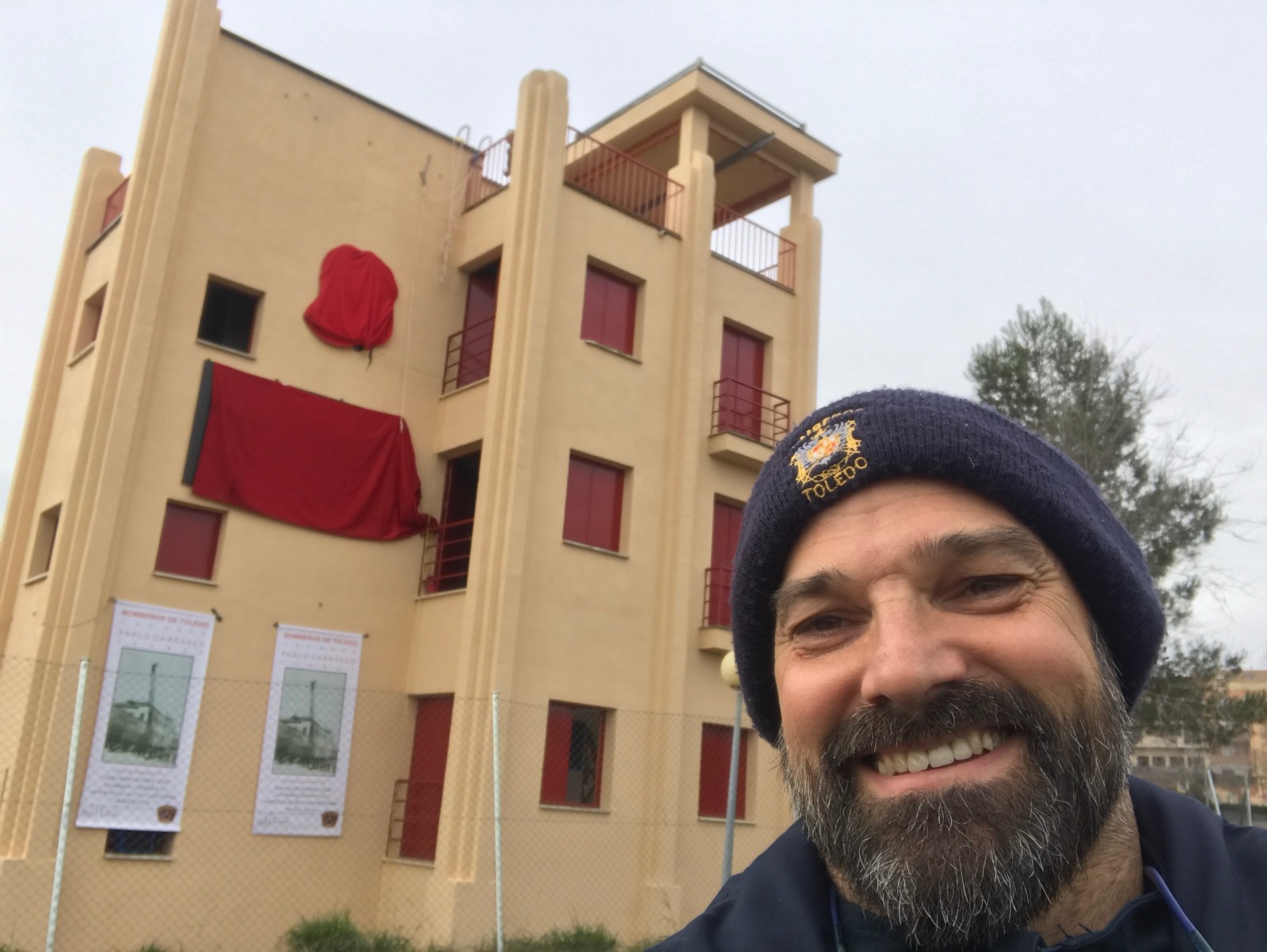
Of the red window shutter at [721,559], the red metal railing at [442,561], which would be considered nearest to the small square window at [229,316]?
the red metal railing at [442,561]

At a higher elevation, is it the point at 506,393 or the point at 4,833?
the point at 506,393

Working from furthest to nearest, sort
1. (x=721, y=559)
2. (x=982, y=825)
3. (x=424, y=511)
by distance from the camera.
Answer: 1. (x=721, y=559)
2. (x=424, y=511)
3. (x=982, y=825)

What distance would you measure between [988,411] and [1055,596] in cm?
33

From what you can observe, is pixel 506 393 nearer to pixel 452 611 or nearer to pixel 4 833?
pixel 452 611

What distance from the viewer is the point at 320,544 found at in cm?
1573

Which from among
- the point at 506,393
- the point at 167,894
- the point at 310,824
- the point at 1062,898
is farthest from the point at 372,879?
the point at 1062,898

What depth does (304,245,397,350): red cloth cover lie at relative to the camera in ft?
53.6

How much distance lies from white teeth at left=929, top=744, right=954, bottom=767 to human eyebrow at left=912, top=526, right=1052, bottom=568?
28 centimetres

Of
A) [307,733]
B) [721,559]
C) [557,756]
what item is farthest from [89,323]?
[721,559]

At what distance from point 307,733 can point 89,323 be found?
7.61 meters

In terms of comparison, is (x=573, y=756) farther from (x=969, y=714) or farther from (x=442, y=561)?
(x=969, y=714)

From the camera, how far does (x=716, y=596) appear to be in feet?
59.0

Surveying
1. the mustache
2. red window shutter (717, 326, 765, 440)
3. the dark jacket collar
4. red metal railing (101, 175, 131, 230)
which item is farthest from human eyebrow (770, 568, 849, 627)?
red metal railing (101, 175, 131, 230)

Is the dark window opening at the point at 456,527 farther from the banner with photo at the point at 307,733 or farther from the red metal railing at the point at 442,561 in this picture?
the banner with photo at the point at 307,733
